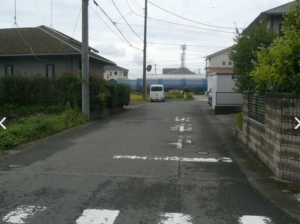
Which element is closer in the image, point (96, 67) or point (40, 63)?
point (40, 63)

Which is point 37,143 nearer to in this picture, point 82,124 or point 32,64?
point 82,124

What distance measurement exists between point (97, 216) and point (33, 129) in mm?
7171

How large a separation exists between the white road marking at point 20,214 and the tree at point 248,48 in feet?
39.0

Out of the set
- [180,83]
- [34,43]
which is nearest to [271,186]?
[34,43]

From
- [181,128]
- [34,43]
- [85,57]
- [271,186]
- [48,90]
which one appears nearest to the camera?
[271,186]

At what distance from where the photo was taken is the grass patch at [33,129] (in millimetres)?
9328

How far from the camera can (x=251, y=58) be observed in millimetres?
14977

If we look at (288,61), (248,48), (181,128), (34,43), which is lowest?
(181,128)

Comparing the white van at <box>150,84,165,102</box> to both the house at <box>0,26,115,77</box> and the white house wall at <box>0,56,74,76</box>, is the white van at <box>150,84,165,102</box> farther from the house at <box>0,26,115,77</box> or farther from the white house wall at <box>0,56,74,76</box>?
the white house wall at <box>0,56,74,76</box>

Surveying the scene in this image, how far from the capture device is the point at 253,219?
14.3ft

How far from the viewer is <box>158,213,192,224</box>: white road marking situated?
425 centimetres

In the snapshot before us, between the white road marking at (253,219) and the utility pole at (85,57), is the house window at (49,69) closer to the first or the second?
the utility pole at (85,57)

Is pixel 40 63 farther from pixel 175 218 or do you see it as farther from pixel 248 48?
pixel 175 218

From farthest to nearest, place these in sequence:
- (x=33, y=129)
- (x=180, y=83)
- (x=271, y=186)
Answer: (x=180, y=83), (x=33, y=129), (x=271, y=186)
